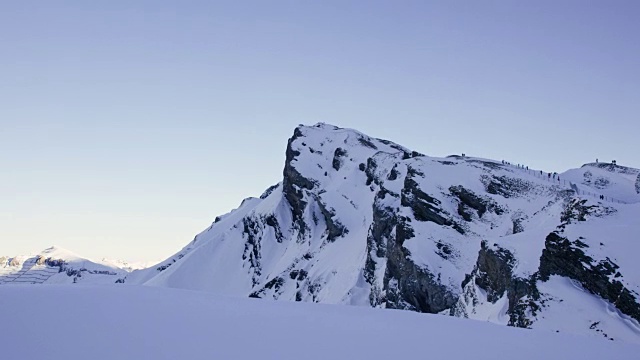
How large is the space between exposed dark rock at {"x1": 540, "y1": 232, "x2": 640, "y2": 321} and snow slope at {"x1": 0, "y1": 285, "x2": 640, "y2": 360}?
72.4 ft

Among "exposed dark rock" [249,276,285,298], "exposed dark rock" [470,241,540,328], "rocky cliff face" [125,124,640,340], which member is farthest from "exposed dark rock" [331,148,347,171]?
"exposed dark rock" [470,241,540,328]

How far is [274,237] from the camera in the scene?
107875 millimetres

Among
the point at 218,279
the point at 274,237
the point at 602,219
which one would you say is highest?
the point at 602,219

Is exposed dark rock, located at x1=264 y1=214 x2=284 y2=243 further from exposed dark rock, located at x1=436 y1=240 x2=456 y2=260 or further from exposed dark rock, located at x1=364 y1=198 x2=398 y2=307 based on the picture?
exposed dark rock, located at x1=436 y1=240 x2=456 y2=260

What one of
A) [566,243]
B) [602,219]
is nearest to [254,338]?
[566,243]

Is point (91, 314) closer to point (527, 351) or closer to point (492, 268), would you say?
point (527, 351)

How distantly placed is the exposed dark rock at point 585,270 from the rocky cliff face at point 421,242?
6 centimetres

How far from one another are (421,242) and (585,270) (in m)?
23.0

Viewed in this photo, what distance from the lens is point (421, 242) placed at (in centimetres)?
5125

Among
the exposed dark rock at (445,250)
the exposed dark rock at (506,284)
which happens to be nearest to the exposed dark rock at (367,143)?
the exposed dark rock at (445,250)

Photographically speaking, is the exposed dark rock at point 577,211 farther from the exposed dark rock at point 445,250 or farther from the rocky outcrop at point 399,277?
the exposed dark rock at point 445,250

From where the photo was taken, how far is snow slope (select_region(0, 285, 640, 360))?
223 inches

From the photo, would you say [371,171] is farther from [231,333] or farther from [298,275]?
[231,333]

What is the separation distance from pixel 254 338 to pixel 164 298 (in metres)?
2.44
